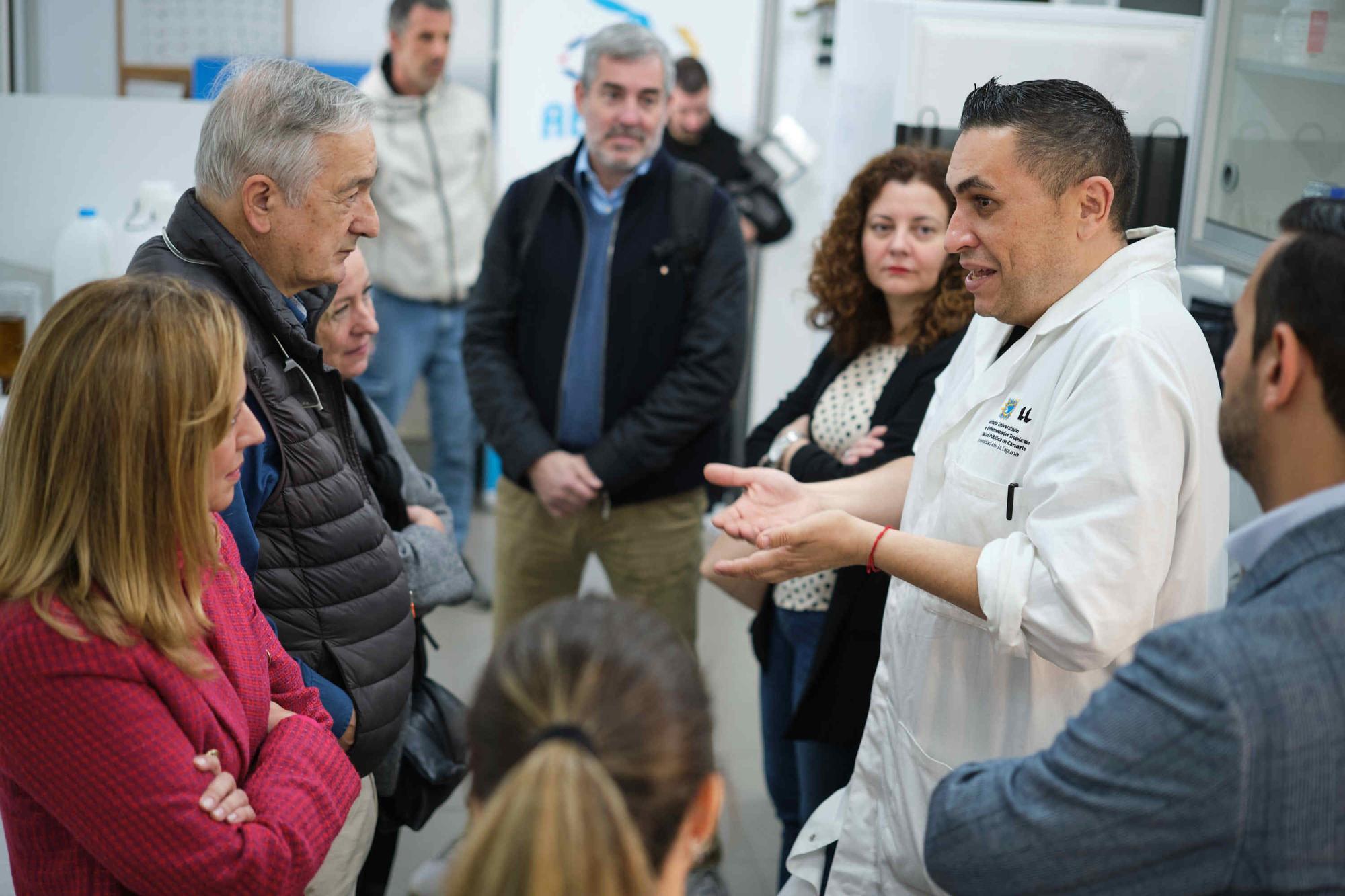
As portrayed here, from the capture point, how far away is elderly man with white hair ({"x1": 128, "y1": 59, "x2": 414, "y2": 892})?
1.58 meters

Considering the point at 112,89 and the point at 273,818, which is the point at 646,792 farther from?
the point at 112,89

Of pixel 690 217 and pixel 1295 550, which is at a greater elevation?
pixel 690 217

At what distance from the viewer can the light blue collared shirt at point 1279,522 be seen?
3.02 ft

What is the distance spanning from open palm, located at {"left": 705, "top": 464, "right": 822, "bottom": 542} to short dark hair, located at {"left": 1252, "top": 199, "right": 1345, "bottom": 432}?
796mm

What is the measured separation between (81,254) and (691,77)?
2.48 meters

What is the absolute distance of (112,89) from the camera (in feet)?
17.5

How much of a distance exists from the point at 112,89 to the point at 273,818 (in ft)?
16.3

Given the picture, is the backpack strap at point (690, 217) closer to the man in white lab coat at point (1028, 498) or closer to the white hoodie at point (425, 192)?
the man in white lab coat at point (1028, 498)

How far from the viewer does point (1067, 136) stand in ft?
4.89

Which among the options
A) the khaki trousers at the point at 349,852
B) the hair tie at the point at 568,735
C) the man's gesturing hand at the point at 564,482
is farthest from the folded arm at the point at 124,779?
the man's gesturing hand at the point at 564,482

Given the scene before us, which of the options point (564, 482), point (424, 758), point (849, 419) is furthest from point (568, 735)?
point (564, 482)

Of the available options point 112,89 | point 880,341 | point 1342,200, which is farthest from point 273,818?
point 112,89

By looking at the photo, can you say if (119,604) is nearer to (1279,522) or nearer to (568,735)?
(568,735)

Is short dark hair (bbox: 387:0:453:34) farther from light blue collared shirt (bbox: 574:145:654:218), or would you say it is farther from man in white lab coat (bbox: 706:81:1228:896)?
man in white lab coat (bbox: 706:81:1228:896)
